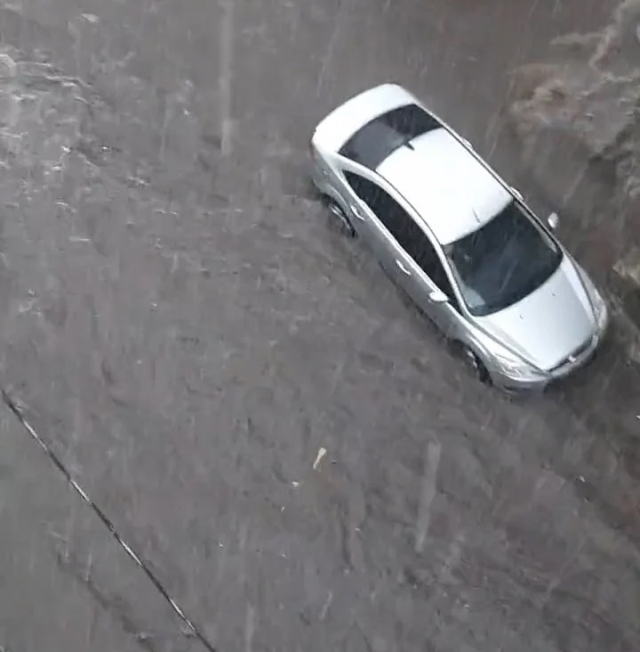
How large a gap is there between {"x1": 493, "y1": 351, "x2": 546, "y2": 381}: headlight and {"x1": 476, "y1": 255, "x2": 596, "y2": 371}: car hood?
0.05 m

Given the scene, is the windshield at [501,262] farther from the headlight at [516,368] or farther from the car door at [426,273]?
the headlight at [516,368]

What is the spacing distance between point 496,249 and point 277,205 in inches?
87.3

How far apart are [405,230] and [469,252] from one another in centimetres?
56

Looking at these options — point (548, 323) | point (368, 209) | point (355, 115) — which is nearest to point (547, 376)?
point (548, 323)

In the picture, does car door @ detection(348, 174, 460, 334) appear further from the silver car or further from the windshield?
the windshield

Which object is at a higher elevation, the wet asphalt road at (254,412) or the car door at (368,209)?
the car door at (368,209)

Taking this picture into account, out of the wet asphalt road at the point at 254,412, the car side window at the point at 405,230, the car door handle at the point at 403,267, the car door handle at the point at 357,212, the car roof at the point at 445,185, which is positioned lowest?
the wet asphalt road at the point at 254,412

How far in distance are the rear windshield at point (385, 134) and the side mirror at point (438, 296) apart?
1188 mm

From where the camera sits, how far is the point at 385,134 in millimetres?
8445

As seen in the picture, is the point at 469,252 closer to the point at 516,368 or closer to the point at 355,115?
the point at 516,368

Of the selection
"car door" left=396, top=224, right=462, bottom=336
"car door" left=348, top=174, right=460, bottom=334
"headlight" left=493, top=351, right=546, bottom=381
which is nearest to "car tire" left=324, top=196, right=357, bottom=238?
"car door" left=348, top=174, right=460, bottom=334

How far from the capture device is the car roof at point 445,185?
8086mm

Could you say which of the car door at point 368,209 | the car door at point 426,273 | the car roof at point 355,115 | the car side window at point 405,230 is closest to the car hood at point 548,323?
the car door at point 426,273

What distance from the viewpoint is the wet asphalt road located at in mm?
7398
